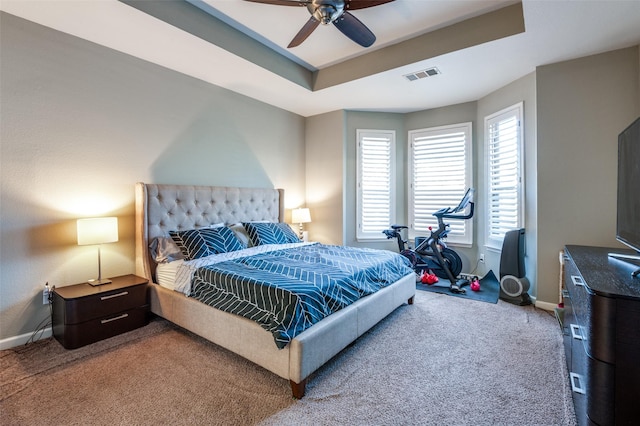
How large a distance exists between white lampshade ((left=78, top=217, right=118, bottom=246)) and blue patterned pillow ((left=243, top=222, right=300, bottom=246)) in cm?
146

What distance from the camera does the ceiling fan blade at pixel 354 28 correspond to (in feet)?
7.77

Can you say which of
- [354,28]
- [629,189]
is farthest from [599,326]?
[354,28]

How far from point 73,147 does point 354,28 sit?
9.21 ft

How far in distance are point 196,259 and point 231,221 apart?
1091 mm

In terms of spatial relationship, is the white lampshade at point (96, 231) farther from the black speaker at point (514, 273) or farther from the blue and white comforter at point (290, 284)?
the black speaker at point (514, 273)

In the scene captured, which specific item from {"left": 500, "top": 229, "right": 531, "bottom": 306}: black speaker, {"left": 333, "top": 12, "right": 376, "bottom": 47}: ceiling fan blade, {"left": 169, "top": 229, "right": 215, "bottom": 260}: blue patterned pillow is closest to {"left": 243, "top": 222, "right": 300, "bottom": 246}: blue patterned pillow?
{"left": 169, "top": 229, "right": 215, "bottom": 260}: blue patterned pillow

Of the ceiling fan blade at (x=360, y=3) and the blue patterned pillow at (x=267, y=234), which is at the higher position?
the ceiling fan blade at (x=360, y=3)

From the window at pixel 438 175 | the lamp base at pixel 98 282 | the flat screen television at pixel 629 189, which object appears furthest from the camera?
the window at pixel 438 175

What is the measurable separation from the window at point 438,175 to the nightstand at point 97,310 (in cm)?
406

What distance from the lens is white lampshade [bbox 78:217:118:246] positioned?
246 cm

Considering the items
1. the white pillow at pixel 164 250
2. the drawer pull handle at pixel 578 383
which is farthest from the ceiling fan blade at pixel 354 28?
the drawer pull handle at pixel 578 383

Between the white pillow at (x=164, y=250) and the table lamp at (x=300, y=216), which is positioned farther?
the table lamp at (x=300, y=216)

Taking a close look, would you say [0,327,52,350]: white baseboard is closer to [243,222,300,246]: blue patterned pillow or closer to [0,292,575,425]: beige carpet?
[0,292,575,425]: beige carpet

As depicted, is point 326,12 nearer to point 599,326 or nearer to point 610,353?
point 599,326
